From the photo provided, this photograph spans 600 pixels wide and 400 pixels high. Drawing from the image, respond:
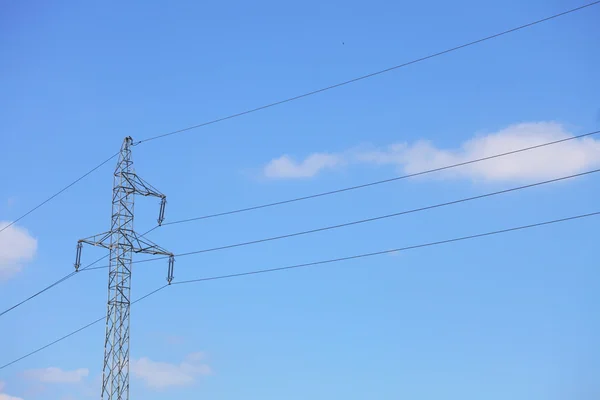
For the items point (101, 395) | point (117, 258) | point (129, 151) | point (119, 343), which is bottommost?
point (101, 395)

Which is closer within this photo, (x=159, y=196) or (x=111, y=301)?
(x=111, y=301)

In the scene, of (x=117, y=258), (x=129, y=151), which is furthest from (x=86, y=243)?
(x=129, y=151)

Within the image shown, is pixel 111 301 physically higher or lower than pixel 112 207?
lower

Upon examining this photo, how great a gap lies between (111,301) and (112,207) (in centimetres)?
736

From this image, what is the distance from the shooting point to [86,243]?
2440 inches

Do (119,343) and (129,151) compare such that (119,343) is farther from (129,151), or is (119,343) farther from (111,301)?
(129,151)

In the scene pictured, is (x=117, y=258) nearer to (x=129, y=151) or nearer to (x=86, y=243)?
(x=86, y=243)

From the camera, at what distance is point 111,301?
59.9 meters

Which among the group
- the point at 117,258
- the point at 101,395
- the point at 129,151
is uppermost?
the point at 129,151

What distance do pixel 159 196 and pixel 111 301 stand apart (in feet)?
31.6

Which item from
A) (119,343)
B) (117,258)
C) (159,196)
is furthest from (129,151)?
(119,343)

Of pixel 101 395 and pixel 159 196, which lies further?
pixel 159 196

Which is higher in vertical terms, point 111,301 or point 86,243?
point 86,243

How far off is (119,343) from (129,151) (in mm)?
14736
